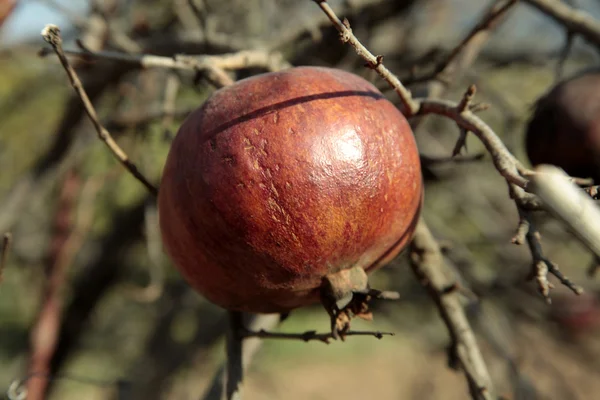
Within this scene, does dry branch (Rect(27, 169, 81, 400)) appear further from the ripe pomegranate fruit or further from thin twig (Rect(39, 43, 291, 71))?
the ripe pomegranate fruit

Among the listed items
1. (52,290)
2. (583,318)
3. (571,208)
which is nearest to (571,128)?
(571,208)

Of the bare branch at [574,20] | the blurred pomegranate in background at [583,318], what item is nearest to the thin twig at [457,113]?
the bare branch at [574,20]

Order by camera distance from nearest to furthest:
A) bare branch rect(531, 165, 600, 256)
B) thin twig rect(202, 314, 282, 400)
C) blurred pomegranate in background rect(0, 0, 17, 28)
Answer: bare branch rect(531, 165, 600, 256), thin twig rect(202, 314, 282, 400), blurred pomegranate in background rect(0, 0, 17, 28)

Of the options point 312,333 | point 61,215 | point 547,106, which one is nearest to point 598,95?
point 547,106

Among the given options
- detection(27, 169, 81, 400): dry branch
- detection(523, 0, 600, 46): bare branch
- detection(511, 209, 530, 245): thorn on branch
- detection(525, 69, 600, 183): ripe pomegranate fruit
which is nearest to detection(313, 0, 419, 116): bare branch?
detection(511, 209, 530, 245): thorn on branch

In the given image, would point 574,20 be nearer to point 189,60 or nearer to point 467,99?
point 467,99

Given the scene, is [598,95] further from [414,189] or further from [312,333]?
[312,333]
